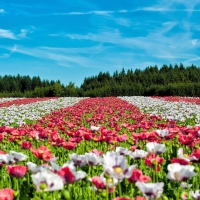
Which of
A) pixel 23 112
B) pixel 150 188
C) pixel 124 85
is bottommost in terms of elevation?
pixel 23 112

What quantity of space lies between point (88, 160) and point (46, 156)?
14.3 inches

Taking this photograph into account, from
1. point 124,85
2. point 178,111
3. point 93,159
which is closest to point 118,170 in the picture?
point 93,159

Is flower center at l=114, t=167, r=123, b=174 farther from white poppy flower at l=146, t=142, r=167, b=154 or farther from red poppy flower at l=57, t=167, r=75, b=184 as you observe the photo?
white poppy flower at l=146, t=142, r=167, b=154

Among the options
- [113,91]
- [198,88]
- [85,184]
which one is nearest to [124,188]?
[85,184]

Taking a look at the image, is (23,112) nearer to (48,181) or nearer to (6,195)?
(6,195)

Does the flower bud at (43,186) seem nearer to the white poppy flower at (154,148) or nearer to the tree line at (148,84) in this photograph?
the white poppy flower at (154,148)

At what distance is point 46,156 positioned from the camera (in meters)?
2.58

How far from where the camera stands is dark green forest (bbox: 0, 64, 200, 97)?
39.6 meters

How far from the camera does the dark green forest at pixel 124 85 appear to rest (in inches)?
1560

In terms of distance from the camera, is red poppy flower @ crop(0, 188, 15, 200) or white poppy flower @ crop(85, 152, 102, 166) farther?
white poppy flower @ crop(85, 152, 102, 166)

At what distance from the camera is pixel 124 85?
4703 centimetres

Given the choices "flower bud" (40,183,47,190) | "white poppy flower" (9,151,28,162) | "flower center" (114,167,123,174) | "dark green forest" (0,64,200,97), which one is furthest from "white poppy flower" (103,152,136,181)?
"dark green forest" (0,64,200,97)

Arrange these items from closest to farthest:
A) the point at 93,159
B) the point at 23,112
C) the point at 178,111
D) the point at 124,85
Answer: the point at 93,159
the point at 178,111
the point at 23,112
the point at 124,85

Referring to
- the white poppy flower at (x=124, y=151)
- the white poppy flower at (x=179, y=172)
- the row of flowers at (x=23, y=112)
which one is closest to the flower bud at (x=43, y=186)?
the white poppy flower at (x=179, y=172)
